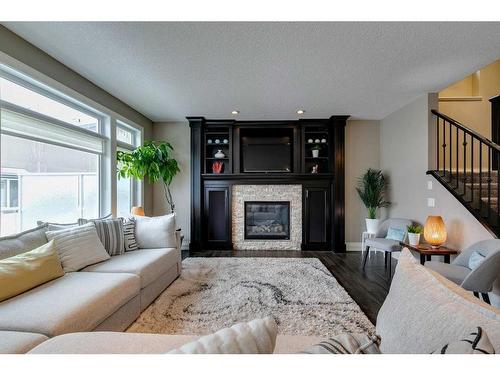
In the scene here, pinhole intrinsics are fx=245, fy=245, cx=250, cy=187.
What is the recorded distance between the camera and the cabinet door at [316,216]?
4.78 m

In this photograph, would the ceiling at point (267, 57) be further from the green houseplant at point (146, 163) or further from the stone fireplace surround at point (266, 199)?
the stone fireplace surround at point (266, 199)

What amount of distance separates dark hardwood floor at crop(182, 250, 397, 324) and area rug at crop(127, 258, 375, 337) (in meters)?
0.15

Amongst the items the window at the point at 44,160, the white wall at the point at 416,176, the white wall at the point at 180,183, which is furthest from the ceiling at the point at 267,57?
the white wall at the point at 180,183

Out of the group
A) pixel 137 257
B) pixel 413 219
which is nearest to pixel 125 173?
pixel 137 257

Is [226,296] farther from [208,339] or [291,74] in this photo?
[291,74]

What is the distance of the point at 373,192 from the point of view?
449 centimetres

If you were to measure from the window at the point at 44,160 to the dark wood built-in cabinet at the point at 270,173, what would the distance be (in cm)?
183

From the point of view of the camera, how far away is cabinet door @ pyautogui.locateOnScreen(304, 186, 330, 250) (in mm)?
4777

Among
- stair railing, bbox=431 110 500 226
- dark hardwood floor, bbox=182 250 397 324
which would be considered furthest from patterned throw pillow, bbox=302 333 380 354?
stair railing, bbox=431 110 500 226

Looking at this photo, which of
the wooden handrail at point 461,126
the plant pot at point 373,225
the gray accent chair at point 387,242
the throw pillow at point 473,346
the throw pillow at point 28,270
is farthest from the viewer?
the plant pot at point 373,225

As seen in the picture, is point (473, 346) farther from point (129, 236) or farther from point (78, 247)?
point (129, 236)

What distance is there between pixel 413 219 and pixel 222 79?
11.5ft

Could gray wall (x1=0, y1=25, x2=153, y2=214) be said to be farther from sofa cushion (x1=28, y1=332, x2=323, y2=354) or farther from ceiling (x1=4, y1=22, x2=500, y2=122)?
sofa cushion (x1=28, y1=332, x2=323, y2=354)

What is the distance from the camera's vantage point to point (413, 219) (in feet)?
12.5
